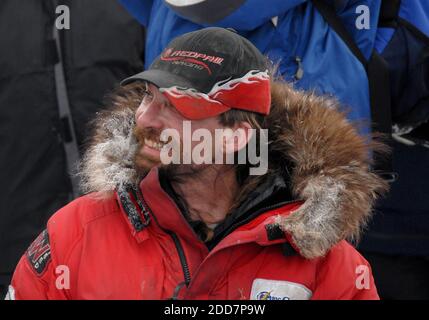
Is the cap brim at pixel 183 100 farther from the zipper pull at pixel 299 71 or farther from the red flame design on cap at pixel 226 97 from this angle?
the zipper pull at pixel 299 71

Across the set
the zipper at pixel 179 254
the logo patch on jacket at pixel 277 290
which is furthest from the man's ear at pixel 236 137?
the logo patch on jacket at pixel 277 290

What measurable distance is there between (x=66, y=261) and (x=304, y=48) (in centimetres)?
118

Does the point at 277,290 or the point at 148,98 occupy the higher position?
the point at 148,98

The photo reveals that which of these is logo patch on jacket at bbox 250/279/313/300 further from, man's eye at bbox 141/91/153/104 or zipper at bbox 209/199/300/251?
man's eye at bbox 141/91/153/104

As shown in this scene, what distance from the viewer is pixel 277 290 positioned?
2.38 meters

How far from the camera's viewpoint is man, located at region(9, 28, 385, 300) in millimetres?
2355

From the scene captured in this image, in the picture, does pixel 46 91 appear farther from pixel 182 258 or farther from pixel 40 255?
pixel 182 258

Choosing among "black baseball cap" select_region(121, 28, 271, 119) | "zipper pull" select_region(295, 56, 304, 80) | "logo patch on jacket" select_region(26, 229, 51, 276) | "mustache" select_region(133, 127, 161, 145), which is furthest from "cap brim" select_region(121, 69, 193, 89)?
"zipper pull" select_region(295, 56, 304, 80)

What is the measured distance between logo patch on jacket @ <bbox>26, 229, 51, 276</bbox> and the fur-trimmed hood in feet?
0.71

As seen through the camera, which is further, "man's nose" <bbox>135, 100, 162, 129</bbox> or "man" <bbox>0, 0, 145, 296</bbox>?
"man" <bbox>0, 0, 145, 296</bbox>

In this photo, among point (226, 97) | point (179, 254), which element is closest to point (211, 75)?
point (226, 97)

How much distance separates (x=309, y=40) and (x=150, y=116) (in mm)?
860

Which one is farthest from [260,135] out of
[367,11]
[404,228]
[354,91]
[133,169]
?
[404,228]

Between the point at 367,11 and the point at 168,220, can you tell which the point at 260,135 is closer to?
the point at 168,220
